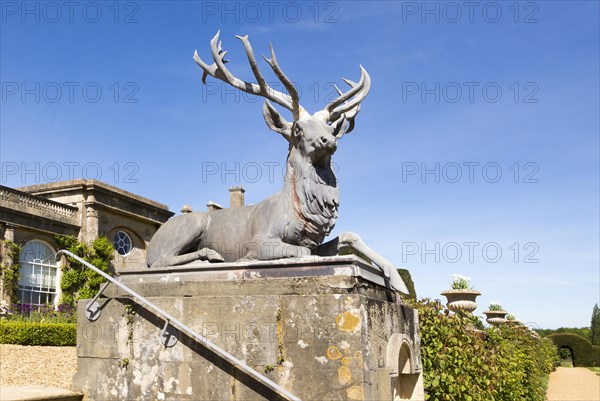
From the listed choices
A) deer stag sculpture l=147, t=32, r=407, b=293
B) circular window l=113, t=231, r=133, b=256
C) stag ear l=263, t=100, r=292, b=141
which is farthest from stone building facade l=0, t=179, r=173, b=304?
stag ear l=263, t=100, r=292, b=141

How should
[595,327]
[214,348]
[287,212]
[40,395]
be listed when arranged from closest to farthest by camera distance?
[214,348]
[40,395]
[287,212]
[595,327]

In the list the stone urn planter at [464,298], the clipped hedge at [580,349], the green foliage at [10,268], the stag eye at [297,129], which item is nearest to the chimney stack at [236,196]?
the stone urn planter at [464,298]

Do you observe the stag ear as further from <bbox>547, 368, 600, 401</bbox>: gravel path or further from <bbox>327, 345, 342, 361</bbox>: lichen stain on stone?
<bbox>547, 368, 600, 401</bbox>: gravel path

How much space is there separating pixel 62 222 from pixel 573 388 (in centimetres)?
1878

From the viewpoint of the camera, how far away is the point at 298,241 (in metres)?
4.76

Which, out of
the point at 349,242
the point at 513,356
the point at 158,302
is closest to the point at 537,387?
the point at 513,356

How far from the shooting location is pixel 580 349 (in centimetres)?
3494

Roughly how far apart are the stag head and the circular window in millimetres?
18766

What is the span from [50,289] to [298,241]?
17491mm

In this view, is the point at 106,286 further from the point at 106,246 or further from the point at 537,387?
the point at 106,246

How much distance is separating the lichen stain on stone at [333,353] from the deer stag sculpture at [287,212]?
33.4 inches

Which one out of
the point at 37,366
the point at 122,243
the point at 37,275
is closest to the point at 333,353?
Answer: the point at 37,366

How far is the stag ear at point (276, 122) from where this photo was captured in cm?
493

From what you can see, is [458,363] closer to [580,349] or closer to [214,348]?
[214,348]
